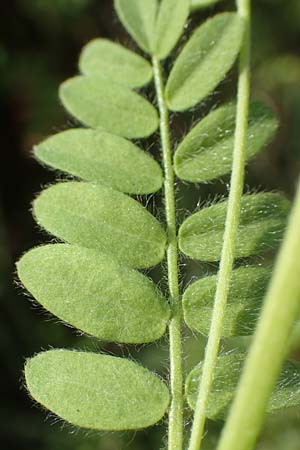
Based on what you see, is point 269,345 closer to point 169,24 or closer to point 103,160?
point 103,160

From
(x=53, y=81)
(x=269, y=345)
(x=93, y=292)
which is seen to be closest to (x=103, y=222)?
(x=93, y=292)

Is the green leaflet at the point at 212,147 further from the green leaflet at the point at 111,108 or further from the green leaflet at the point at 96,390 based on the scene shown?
the green leaflet at the point at 96,390

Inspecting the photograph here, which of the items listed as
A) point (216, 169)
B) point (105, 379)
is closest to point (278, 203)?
point (216, 169)

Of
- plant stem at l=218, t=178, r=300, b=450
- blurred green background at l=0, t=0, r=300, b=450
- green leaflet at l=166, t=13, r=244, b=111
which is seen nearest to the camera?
plant stem at l=218, t=178, r=300, b=450

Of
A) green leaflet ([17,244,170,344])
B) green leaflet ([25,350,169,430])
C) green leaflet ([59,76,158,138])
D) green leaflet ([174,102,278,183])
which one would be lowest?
green leaflet ([25,350,169,430])

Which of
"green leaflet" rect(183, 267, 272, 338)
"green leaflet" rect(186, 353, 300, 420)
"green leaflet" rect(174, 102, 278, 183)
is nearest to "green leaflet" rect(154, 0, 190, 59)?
"green leaflet" rect(174, 102, 278, 183)

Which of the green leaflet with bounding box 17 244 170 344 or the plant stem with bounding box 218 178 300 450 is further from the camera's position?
the green leaflet with bounding box 17 244 170 344

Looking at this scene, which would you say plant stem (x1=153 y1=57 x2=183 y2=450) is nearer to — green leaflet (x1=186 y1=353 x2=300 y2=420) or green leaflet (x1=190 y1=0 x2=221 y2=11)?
green leaflet (x1=186 y1=353 x2=300 y2=420)

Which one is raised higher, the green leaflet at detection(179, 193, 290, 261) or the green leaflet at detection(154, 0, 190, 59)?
the green leaflet at detection(154, 0, 190, 59)
